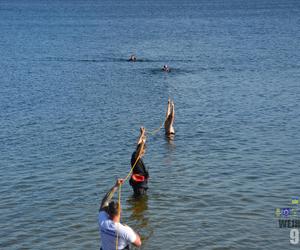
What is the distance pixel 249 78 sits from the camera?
170 ft

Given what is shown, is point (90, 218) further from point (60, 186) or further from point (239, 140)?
point (239, 140)

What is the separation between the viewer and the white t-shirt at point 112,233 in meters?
12.1

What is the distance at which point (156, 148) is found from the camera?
29562mm

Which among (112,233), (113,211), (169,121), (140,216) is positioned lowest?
(140,216)

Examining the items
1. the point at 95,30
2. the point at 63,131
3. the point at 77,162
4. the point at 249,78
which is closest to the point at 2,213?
the point at 77,162

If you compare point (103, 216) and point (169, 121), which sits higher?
point (169, 121)

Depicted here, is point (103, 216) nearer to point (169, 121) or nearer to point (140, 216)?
point (140, 216)

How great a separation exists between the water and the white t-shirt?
5.53m

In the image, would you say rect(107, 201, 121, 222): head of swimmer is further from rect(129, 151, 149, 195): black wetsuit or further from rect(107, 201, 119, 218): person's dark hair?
rect(129, 151, 149, 195): black wetsuit

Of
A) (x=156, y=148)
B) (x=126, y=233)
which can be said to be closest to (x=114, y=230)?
(x=126, y=233)

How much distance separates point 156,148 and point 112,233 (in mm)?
17451

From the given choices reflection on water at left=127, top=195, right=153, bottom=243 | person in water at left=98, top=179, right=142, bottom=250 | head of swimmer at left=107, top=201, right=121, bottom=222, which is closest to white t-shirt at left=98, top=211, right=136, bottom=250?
person in water at left=98, top=179, right=142, bottom=250

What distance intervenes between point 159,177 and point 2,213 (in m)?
7.19

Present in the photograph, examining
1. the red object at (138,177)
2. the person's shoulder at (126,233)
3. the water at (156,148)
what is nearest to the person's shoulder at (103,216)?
the person's shoulder at (126,233)
